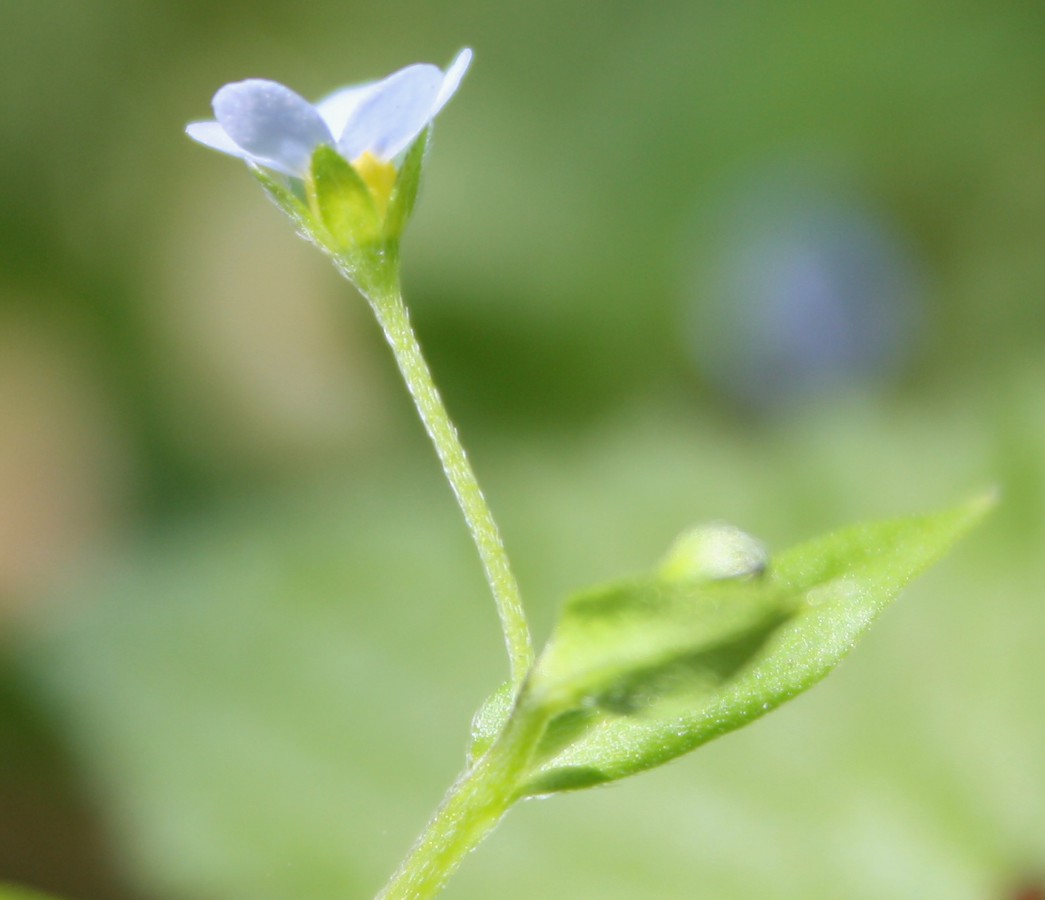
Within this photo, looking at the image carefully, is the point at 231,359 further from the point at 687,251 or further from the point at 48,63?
the point at 687,251

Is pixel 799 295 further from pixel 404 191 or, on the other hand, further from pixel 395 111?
pixel 395 111

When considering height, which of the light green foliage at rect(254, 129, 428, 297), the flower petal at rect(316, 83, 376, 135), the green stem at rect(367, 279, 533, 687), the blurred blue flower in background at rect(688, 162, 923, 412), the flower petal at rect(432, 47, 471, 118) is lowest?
the blurred blue flower in background at rect(688, 162, 923, 412)

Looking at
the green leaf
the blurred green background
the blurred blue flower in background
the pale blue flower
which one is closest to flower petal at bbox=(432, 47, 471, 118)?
the pale blue flower

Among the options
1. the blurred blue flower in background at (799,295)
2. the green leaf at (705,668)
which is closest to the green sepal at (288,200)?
the green leaf at (705,668)

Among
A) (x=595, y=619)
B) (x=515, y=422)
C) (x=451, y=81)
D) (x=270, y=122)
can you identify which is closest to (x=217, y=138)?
(x=270, y=122)

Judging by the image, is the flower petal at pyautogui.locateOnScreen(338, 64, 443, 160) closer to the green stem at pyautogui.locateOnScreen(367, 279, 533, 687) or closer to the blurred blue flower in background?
the green stem at pyautogui.locateOnScreen(367, 279, 533, 687)

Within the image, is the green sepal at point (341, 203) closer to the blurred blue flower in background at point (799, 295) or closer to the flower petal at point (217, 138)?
the flower petal at point (217, 138)
